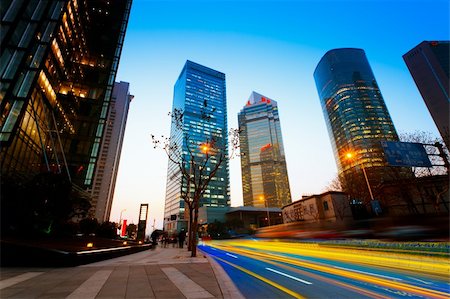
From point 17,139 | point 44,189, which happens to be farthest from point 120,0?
point 44,189

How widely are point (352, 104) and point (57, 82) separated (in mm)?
133827

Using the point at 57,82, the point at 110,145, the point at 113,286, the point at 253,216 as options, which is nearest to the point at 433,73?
the point at 253,216

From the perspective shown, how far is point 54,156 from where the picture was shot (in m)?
32.8

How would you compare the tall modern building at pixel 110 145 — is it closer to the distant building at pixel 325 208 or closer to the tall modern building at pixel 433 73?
the distant building at pixel 325 208

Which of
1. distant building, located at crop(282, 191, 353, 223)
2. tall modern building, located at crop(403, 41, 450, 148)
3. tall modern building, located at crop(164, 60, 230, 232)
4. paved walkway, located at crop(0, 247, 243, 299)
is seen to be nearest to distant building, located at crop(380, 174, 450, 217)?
distant building, located at crop(282, 191, 353, 223)

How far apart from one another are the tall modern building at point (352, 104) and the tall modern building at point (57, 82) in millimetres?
81404

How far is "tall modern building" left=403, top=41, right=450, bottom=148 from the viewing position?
11231 centimetres

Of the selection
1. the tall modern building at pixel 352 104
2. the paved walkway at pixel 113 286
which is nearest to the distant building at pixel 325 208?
the tall modern building at pixel 352 104

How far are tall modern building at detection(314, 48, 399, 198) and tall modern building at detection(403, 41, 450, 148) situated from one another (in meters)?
21.0

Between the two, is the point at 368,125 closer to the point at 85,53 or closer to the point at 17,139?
the point at 85,53

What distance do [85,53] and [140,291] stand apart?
5140cm

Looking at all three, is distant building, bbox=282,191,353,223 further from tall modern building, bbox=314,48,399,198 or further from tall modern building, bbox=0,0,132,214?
tall modern building, bbox=0,0,132,214

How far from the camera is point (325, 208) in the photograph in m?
48.9

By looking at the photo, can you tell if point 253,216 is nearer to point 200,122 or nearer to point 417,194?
point 200,122
